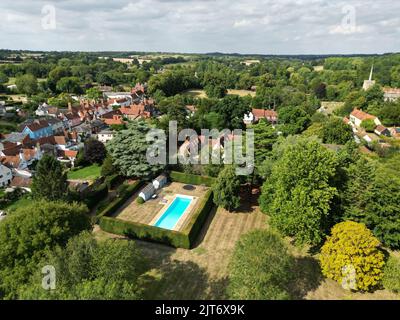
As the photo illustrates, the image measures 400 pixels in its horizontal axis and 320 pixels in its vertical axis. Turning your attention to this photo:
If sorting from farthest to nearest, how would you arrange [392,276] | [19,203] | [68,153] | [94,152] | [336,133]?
1. [68,153]
2. [336,133]
3. [94,152]
4. [19,203]
5. [392,276]

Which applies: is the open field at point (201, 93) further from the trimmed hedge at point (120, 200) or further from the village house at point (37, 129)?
the trimmed hedge at point (120, 200)

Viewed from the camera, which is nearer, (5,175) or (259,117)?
(5,175)

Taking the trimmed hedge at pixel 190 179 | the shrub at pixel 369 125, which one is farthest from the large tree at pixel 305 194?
the shrub at pixel 369 125

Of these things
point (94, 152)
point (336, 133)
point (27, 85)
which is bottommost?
Result: point (94, 152)

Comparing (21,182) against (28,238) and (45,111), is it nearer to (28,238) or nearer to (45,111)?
(28,238)

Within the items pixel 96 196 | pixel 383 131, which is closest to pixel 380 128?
pixel 383 131

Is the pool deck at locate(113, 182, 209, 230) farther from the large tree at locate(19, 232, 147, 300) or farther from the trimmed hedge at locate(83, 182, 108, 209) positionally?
the large tree at locate(19, 232, 147, 300)

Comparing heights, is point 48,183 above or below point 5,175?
above
